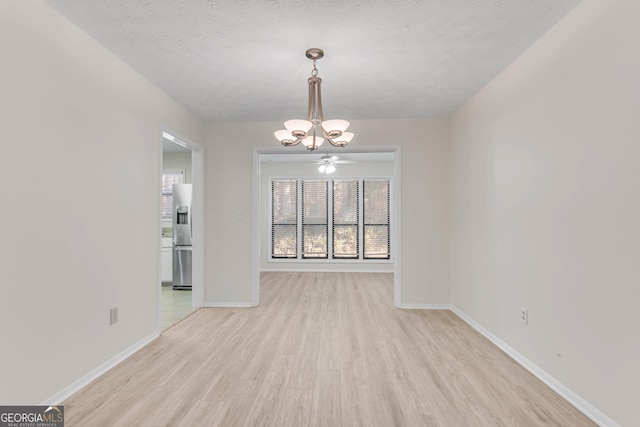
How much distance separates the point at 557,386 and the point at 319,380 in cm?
163

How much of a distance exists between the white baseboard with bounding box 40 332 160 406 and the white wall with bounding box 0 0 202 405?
4 centimetres

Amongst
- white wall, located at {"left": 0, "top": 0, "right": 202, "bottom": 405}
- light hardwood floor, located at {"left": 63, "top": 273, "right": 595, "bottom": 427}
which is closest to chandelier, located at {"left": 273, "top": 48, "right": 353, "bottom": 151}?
white wall, located at {"left": 0, "top": 0, "right": 202, "bottom": 405}

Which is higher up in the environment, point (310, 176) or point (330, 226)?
point (310, 176)

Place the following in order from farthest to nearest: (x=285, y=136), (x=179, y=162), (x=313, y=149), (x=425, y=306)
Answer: (x=179, y=162) → (x=425, y=306) → (x=313, y=149) → (x=285, y=136)

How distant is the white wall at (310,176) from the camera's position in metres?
6.84

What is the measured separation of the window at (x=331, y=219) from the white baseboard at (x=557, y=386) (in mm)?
3925

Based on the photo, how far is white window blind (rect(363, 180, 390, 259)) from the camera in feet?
22.7

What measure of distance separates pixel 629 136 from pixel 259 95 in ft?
9.70

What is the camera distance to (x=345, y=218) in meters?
6.96

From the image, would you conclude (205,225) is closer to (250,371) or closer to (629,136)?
(250,371)

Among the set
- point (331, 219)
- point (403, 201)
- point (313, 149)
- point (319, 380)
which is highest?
point (313, 149)

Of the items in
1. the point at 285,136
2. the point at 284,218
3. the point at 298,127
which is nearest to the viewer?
the point at 298,127

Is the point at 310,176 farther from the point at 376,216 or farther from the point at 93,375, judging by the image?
the point at 93,375

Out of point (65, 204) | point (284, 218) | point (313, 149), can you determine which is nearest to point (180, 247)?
point (284, 218)
